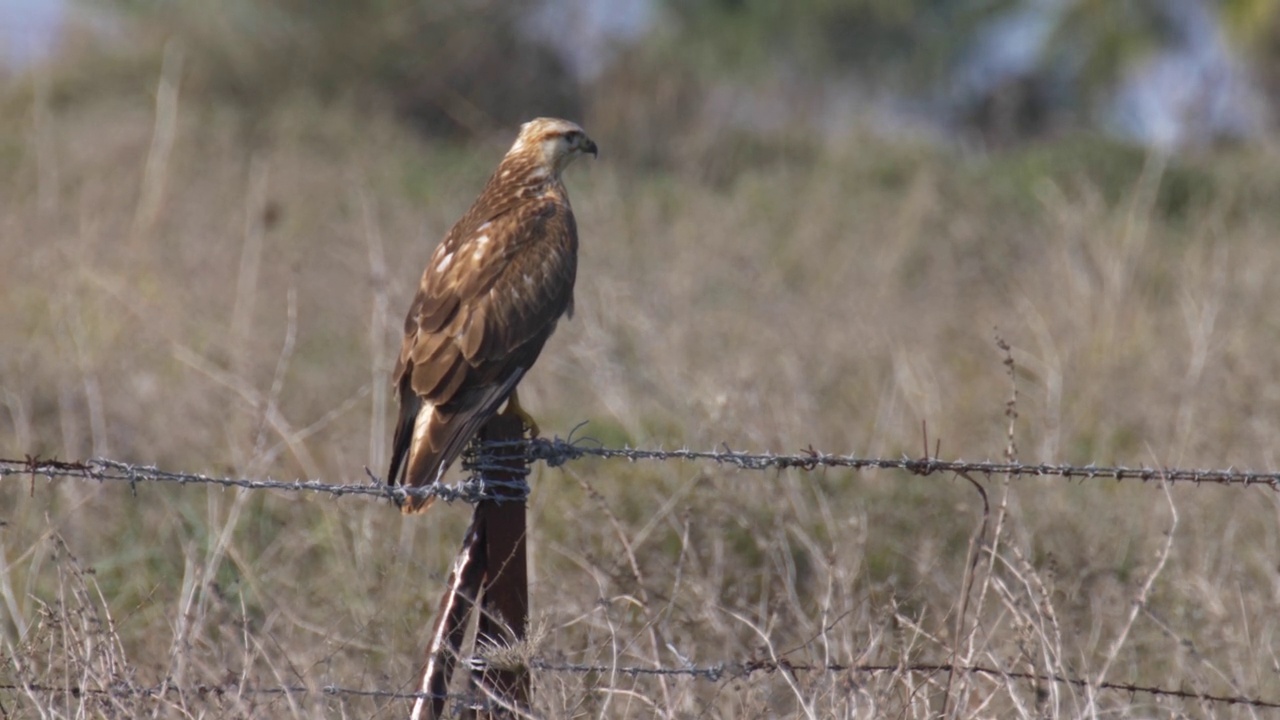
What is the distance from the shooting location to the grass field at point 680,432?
13.1 feet

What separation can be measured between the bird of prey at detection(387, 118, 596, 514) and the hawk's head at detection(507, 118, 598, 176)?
29mm

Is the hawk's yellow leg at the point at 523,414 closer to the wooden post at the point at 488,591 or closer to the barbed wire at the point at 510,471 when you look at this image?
the barbed wire at the point at 510,471

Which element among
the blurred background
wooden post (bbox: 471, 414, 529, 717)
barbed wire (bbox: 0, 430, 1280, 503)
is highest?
the blurred background

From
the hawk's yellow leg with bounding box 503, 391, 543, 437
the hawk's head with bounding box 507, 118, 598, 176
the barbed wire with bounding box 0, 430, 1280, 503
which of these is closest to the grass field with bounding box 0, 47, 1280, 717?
the barbed wire with bounding box 0, 430, 1280, 503

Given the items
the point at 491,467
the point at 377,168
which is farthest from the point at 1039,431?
the point at 377,168

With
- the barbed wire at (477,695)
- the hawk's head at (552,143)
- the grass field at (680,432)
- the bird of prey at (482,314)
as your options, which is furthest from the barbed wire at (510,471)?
the hawk's head at (552,143)

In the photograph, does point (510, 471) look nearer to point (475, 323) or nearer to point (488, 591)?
point (488, 591)

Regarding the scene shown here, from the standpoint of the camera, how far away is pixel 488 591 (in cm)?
349

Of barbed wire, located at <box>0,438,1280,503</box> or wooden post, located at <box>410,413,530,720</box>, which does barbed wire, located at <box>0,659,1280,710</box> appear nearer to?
wooden post, located at <box>410,413,530,720</box>

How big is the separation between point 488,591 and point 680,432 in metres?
3.82

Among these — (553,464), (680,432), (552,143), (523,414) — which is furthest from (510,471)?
(680,432)

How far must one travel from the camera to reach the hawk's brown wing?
4.14 meters

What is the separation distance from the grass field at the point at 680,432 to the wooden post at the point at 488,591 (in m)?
0.10

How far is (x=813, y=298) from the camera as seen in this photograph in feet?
33.7
